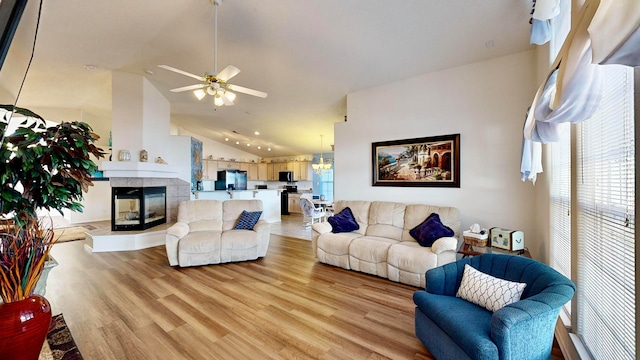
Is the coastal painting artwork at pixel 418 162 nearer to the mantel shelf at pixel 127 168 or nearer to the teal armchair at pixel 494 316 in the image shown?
the teal armchair at pixel 494 316

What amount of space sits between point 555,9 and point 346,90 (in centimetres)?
304

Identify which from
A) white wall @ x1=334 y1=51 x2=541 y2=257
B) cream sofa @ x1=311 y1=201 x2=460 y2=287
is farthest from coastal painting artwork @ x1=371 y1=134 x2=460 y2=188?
cream sofa @ x1=311 y1=201 x2=460 y2=287

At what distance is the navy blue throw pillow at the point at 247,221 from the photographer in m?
4.11

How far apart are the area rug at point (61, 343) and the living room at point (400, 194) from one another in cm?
9

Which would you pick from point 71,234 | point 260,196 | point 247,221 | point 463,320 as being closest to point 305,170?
point 260,196

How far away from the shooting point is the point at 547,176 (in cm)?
254

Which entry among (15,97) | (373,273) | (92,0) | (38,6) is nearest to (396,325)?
(373,273)

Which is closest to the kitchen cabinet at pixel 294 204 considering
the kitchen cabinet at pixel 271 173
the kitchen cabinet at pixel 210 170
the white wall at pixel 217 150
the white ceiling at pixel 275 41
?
the kitchen cabinet at pixel 271 173

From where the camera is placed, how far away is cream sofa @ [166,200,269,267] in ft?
11.6

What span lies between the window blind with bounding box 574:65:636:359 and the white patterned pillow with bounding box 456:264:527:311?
38 cm

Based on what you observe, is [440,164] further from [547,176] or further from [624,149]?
[624,149]

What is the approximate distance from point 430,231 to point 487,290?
1.46 metres

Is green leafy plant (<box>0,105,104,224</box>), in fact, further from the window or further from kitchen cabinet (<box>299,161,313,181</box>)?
kitchen cabinet (<box>299,161,313,181</box>)

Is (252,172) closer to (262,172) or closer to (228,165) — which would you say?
(262,172)
